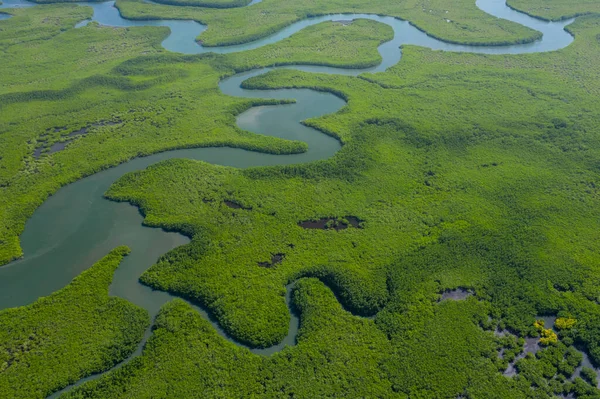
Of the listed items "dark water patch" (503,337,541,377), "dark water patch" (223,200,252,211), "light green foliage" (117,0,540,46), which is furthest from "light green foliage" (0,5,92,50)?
"dark water patch" (503,337,541,377)

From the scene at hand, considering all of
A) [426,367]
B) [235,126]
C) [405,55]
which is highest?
[405,55]

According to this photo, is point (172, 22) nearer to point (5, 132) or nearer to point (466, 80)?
point (5, 132)

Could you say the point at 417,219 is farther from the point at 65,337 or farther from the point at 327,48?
the point at 327,48

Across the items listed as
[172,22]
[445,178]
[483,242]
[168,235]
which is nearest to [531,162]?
[445,178]

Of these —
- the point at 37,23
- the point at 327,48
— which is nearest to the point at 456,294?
the point at 327,48

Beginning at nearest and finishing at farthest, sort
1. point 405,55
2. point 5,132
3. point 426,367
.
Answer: point 426,367
point 5,132
point 405,55

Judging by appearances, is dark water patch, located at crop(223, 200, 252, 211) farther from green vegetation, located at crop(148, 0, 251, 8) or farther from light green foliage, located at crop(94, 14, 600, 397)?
green vegetation, located at crop(148, 0, 251, 8)
